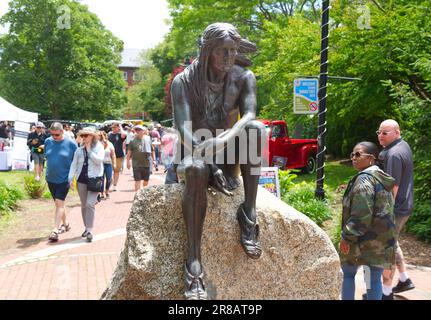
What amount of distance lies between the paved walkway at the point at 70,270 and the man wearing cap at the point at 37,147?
574 centimetres

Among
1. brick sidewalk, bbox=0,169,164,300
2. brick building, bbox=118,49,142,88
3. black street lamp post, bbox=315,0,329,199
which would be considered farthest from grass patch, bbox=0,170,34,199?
brick building, bbox=118,49,142,88

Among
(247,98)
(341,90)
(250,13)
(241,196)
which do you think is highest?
(250,13)

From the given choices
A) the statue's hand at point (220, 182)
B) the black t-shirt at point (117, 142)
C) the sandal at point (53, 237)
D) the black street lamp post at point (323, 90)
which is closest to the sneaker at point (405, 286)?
the statue's hand at point (220, 182)

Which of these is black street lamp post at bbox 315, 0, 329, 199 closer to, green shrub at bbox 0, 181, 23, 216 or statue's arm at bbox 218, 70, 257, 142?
statue's arm at bbox 218, 70, 257, 142

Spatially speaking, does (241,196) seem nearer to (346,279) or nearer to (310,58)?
(346,279)

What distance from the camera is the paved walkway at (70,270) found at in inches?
208

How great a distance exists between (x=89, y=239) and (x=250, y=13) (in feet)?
67.8

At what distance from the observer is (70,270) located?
6.12 m

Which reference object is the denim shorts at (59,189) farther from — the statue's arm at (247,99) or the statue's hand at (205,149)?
the statue's hand at (205,149)

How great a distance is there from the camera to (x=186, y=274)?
354 cm

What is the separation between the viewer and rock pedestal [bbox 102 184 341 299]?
366cm

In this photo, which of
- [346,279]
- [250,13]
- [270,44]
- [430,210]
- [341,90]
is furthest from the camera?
[250,13]

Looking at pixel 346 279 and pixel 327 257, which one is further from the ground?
pixel 327 257

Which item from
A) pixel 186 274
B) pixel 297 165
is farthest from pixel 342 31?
pixel 186 274
